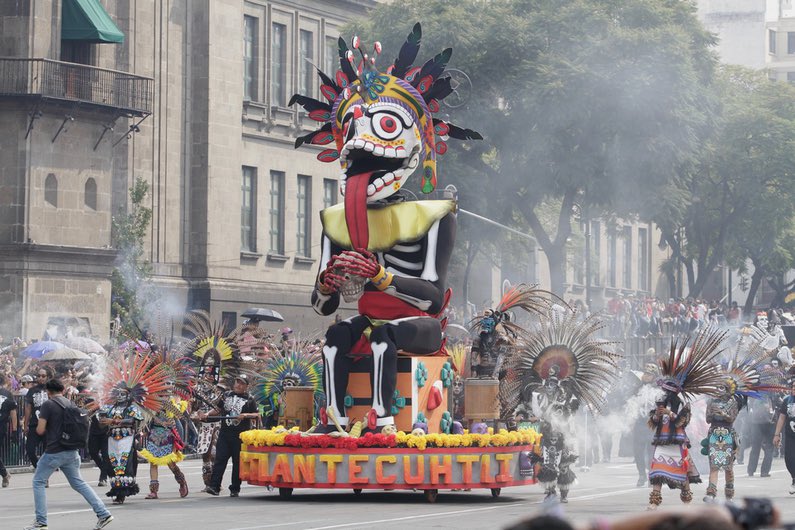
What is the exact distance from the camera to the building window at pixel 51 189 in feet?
143

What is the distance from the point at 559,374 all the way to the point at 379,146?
3.41 m

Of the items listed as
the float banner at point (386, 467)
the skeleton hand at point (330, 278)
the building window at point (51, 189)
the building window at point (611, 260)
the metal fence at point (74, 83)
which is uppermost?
the metal fence at point (74, 83)

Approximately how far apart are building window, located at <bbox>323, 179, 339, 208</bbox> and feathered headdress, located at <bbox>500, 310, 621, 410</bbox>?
38158 millimetres

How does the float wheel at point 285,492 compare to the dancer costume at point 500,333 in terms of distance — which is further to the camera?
the dancer costume at point 500,333

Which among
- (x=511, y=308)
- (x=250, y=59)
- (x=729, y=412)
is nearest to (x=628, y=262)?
(x=250, y=59)

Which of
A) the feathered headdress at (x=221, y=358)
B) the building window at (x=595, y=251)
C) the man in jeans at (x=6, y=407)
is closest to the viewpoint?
the feathered headdress at (x=221, y=358)

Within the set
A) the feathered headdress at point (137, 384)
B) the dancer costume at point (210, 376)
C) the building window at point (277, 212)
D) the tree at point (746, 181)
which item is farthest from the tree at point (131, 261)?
the feathered headdress at point (137, 384)

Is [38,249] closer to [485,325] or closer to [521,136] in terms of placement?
[521,136]

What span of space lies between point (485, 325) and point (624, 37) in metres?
28.2

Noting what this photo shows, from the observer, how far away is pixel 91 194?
147ft

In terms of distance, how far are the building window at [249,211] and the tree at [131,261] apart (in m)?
8.23

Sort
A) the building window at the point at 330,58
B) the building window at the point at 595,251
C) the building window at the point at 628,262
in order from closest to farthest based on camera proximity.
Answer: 1. the building window at the point at 330,58
2. the building window at the point at 595,251
3. the building window at the point at 628,262

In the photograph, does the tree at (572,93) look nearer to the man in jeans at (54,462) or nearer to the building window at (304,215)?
the building window at (304,215)

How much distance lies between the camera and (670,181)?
51688mm
